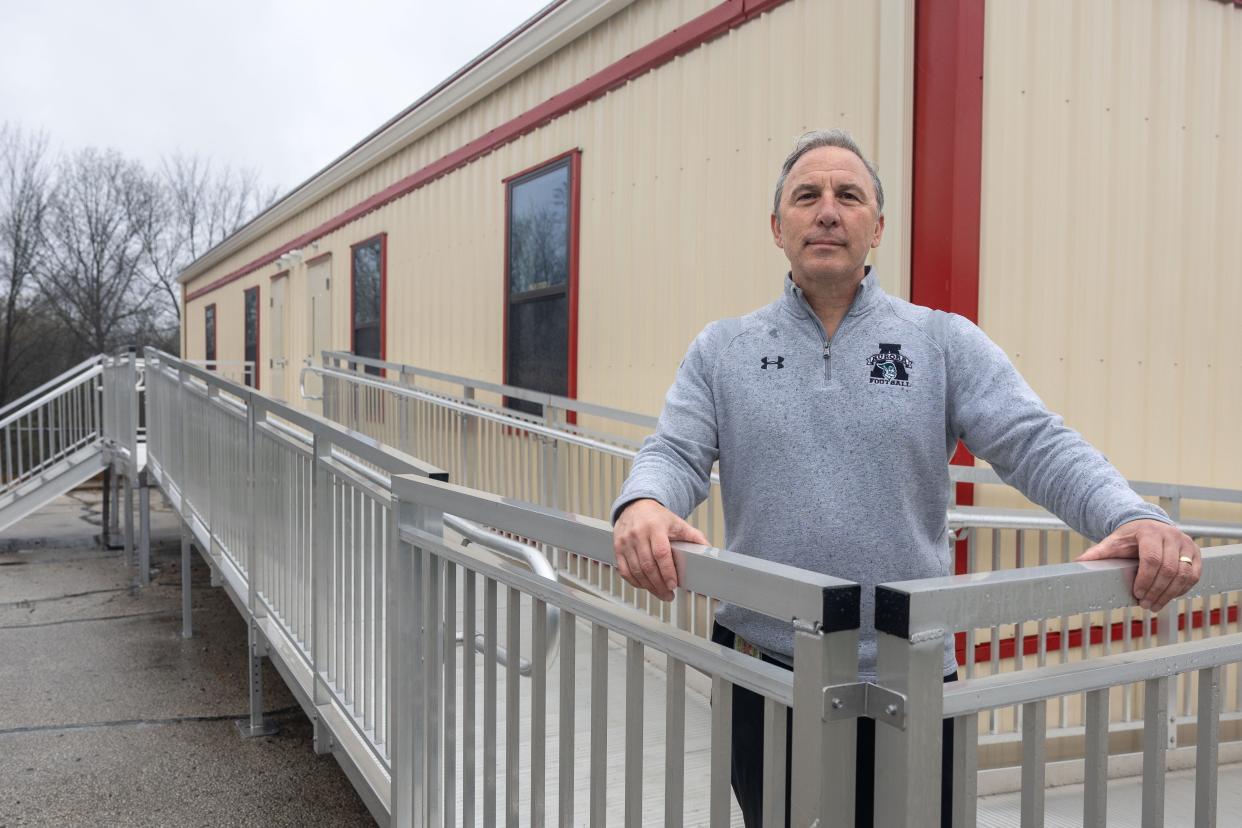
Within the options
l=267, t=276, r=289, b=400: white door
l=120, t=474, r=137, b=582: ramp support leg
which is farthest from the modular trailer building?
l=267, t=276, r=289, b=400: white door

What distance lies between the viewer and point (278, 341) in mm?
14344

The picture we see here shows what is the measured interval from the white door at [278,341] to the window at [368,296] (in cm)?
337

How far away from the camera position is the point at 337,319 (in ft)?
37.5

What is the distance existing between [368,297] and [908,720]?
32.4 ft

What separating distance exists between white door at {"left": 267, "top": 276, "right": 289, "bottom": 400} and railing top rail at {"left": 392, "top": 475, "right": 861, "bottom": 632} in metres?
12.5

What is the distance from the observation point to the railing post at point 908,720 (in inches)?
45.7

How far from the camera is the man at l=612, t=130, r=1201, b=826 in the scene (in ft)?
5.59

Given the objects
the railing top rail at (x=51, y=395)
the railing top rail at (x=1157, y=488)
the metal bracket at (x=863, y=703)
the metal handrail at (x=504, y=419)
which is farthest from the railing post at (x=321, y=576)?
the railing top rail at (x=51, y=395)

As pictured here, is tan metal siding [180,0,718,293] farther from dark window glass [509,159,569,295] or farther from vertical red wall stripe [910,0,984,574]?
vertical red wall stripe [910,0,984,574]

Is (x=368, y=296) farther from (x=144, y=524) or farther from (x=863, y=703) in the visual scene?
(x=863, y=703)

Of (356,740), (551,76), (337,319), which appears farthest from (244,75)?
(356,740)

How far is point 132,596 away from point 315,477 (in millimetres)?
6728

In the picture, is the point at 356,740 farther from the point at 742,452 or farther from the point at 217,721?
the point at 217,721

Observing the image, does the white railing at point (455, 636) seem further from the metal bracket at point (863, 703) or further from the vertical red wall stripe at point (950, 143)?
the vertical red wall stripe at point (950, 143)
